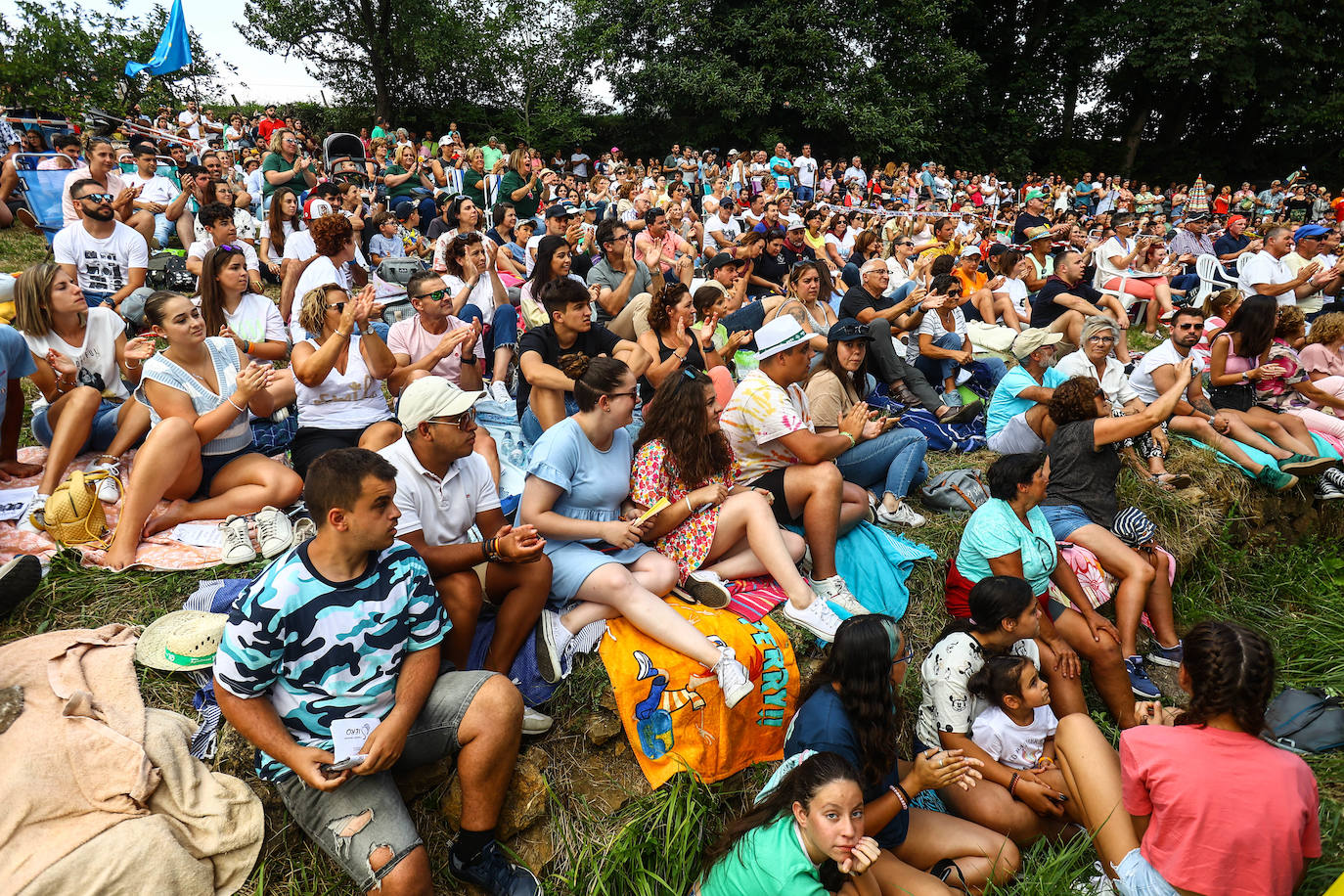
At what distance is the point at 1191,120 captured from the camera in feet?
96.1

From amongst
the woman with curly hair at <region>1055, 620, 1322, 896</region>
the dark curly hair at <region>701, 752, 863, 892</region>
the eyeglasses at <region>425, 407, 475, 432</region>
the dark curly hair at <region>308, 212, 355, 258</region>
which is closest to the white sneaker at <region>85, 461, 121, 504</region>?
the eyeglasses at <region>425, 407, 475, 432</region>

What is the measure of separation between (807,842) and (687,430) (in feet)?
6.59

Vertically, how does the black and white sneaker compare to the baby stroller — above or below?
below

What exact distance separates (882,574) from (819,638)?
0.86m

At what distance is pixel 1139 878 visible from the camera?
8.87 feet

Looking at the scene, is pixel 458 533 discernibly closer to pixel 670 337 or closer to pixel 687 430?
pixel 687 430

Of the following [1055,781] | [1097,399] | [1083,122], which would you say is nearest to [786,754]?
[1055,781]

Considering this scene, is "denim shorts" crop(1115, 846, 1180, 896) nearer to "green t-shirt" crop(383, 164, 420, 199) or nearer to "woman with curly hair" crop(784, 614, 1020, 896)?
"woman with curly hair" crop(784, 614, 1020, 896)

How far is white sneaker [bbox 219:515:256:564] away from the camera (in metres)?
3.65

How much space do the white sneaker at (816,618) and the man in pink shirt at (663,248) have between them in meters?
4.03

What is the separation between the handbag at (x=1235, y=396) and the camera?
21.1ft

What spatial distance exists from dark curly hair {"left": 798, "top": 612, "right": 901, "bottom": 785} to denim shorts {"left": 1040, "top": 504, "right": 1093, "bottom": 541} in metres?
2.25

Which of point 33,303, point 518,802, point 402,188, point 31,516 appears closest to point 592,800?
point 518,802

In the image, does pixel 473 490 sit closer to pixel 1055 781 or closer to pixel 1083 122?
pixel 1055 781
